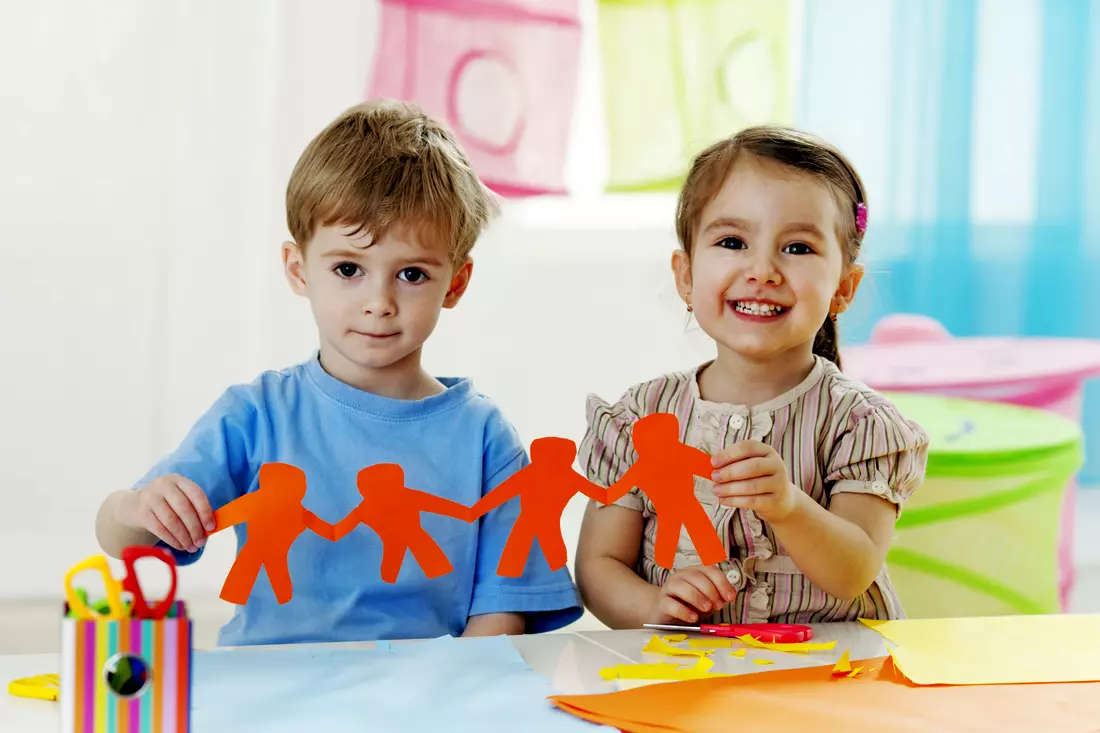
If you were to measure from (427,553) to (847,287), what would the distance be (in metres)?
0.51

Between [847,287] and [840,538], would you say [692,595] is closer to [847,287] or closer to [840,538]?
[840,538]

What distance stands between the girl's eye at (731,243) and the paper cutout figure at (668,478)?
0.28m

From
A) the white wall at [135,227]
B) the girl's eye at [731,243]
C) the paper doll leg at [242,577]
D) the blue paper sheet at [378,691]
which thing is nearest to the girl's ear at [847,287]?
the girl's eye at [731,243]

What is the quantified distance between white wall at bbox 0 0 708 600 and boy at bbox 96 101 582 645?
4.88 ft

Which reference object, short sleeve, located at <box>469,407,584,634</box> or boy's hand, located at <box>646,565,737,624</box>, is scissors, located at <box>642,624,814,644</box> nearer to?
boy's hand, located at <box>646,565,737,624</box>

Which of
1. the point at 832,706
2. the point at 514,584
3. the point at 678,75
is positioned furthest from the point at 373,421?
the point at 678,75

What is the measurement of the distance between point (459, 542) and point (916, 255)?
210 cm

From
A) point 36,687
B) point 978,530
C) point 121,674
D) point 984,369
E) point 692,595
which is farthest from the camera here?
point 984,369

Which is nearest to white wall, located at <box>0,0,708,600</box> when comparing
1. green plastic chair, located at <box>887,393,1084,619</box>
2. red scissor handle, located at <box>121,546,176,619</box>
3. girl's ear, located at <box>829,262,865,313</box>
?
green plastic chair, located at <box>887,393,1084,619</box>

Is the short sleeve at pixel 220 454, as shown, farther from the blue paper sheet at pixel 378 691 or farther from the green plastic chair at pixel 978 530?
the green plastic chair at pixel 978 530

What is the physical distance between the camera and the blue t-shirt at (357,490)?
108cm

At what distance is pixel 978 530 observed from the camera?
152cm

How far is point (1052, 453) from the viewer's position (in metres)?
1.56

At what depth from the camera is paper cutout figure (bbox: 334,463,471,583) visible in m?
0.87
